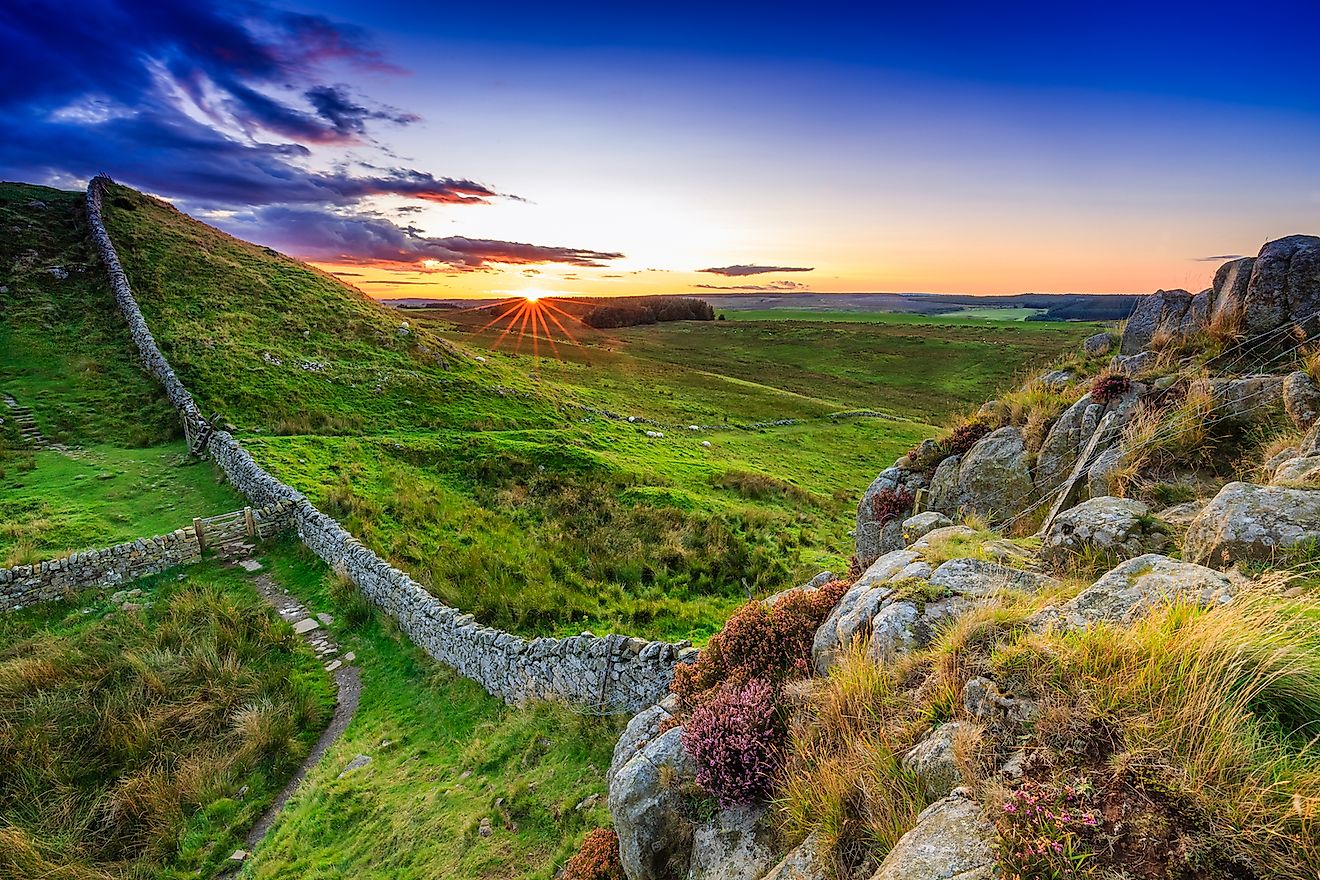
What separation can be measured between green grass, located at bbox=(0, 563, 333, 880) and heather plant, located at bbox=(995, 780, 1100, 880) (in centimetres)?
1171

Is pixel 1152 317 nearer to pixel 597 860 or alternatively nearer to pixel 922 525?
pixel 922 525

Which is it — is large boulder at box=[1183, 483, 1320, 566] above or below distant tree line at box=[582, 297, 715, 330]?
below

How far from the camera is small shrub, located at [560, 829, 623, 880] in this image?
22.4ft

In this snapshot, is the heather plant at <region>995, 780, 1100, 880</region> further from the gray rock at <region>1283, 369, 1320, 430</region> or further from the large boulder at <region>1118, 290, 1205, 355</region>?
the large boulder at <region>1118, 290, 1205, 355</region>

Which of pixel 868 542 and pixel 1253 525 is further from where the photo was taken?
pixel 868 542

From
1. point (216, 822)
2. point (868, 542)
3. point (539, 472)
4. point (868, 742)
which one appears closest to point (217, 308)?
point (539, 472)

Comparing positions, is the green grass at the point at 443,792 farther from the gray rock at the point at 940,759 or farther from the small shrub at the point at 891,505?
the small shrub at the point at 891,505

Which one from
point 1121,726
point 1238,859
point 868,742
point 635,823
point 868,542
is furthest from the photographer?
point 868,542

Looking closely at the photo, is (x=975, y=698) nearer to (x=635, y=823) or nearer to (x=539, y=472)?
(x=635, y=823)

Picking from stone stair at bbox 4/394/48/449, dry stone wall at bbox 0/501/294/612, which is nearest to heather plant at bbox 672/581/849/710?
dry stone wall at bbox 0/501/294/612

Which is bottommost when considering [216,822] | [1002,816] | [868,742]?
[216,822]

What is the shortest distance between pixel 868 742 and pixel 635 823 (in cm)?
299

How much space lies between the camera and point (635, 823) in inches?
248

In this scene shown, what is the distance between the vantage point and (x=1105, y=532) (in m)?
6.66
